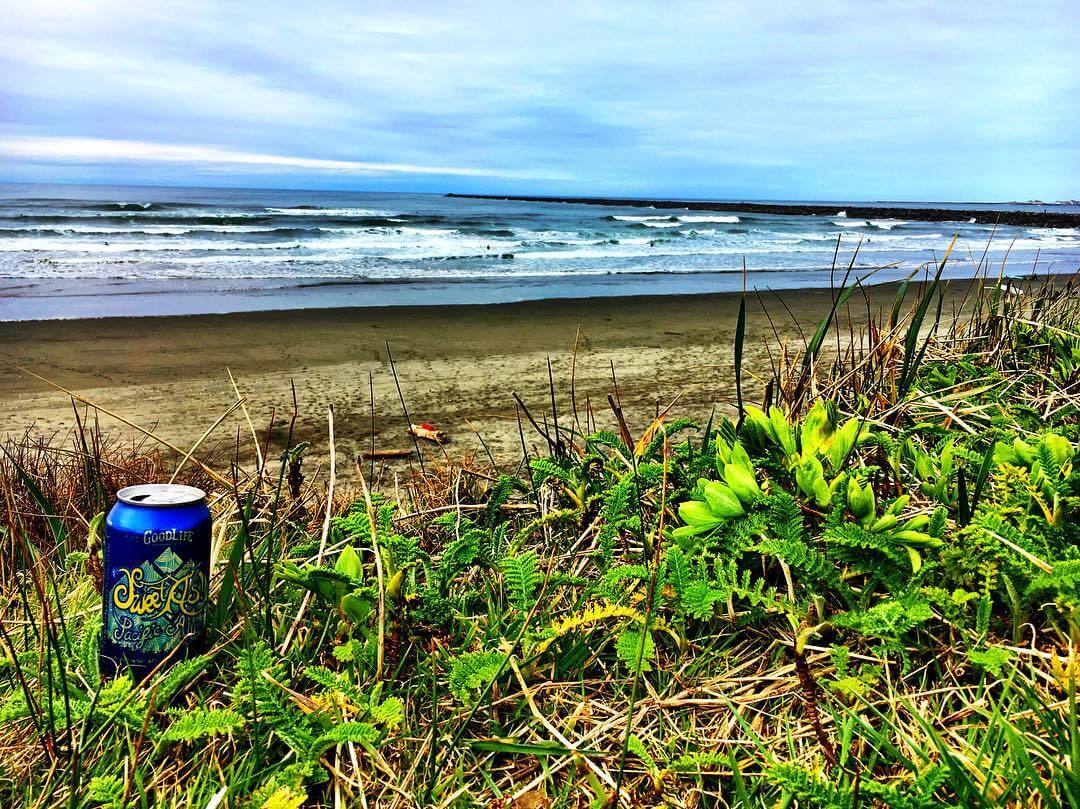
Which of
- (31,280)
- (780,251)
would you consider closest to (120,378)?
(31,280)

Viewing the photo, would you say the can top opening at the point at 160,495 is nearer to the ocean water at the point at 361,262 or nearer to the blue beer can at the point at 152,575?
the blue beer can at the point at 152,575

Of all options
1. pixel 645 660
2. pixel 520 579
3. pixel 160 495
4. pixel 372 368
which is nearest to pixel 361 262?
pixel 372 368

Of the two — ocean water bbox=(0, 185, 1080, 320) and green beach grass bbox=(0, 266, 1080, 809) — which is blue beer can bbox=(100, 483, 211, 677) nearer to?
Answer: green beach grass bbox=(0, 266, 1080, 809)

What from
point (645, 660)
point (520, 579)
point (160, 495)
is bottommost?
point (645, 660)

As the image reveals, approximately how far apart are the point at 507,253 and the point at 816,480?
20.7 meters

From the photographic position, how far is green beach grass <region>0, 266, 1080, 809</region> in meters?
1.44

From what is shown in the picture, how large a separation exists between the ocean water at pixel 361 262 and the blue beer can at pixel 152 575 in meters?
4.46

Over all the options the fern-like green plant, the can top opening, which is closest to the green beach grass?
the fern-like green plant

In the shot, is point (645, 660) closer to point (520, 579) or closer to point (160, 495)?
point (520, 579)

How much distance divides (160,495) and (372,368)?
5.41m

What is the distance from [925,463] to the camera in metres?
1.97

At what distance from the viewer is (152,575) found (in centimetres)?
171

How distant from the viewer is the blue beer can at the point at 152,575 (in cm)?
170

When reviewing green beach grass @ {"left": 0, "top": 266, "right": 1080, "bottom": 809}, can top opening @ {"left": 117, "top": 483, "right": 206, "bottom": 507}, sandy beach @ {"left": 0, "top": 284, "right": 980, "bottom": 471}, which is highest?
can top opening @ {"left": 117, "top": 483, "right": 206, "bottom": 507}
